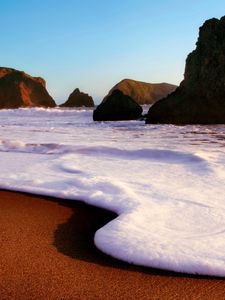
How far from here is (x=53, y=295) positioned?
1.62 meters

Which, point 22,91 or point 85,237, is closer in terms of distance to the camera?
point 85,237

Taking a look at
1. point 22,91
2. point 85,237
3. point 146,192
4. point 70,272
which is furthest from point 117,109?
point 22,91

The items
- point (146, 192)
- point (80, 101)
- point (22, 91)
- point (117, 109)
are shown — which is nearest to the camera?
point (146, 192)

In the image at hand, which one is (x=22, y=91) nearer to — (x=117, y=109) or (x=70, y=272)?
(x=117, y=109)

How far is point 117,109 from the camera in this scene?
2166 cm

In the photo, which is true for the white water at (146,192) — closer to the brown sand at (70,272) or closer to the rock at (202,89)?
the brown sand at (70,272)

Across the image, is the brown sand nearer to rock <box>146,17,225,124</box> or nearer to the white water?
the white water

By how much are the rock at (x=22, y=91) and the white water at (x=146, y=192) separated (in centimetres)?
8573

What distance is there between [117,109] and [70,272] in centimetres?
2000

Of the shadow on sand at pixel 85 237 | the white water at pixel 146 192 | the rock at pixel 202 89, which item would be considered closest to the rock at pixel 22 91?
the rock at pixel 202 89

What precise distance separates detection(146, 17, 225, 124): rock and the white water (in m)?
12.0

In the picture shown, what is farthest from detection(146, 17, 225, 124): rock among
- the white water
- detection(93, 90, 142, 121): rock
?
the white water

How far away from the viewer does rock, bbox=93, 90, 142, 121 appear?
21.4 meters

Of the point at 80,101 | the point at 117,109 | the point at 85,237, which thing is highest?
the point at 85,237
